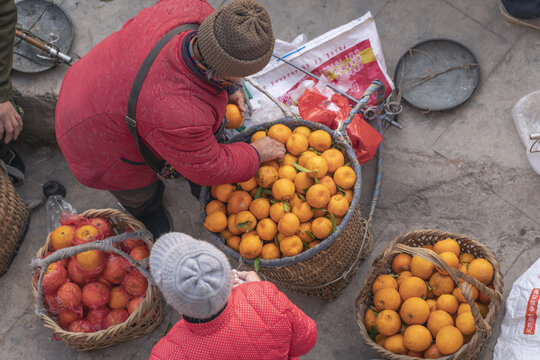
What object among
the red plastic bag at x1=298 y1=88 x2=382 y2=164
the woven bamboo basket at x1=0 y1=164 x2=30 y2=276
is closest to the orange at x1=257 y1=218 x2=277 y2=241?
the red plastic bag at x1=298 y1=88 x2=382 y2=164

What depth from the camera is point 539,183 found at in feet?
10.7

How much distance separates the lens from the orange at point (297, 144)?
2.65 metres

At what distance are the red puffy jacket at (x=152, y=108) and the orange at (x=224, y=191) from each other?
0.23 metres

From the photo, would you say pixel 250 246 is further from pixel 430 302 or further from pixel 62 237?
pixel 62 237

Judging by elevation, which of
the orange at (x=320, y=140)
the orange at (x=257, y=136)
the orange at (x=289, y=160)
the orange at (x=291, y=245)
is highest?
the orange at (x=257, y=136)

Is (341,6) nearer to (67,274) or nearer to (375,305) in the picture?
(375,305)

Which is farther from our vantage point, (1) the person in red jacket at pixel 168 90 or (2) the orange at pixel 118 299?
(2) the orange at pixel 118 299

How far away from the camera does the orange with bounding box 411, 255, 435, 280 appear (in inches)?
106

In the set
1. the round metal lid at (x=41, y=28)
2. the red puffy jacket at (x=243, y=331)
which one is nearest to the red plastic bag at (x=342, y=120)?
the red puffy jacket at (x=243, y=331)

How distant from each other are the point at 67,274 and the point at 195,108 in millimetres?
1574

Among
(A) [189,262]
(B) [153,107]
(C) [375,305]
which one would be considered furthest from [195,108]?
(C) [375,305]

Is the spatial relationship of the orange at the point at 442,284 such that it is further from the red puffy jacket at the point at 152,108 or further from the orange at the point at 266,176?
the red puffy jacket at the point at 152,108

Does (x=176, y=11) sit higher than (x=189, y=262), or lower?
higher

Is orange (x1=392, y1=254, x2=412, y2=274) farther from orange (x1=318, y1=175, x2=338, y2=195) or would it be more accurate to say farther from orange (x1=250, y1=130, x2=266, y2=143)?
orange (x1=250, y1=130, x2=266, y2=143)
